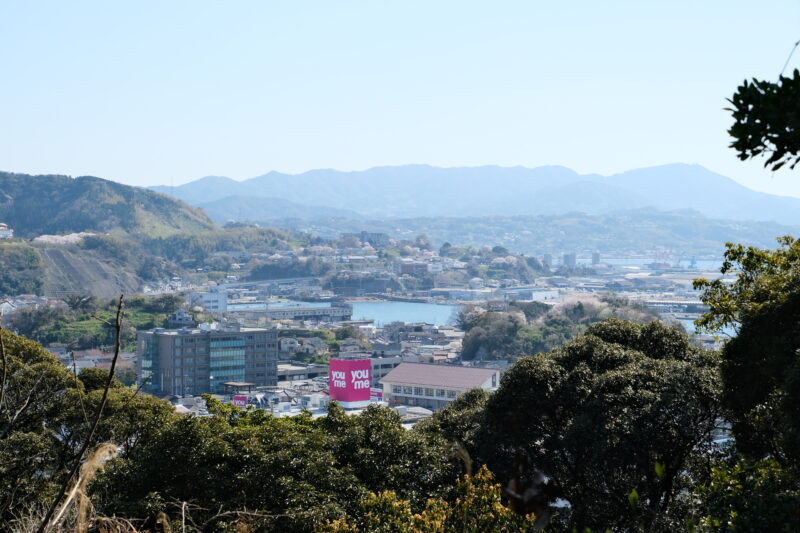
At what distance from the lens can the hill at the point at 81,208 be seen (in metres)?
78.4

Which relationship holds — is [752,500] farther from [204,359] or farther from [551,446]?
[204,359]

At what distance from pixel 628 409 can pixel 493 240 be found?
118m

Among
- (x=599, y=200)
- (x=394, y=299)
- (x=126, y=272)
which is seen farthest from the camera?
(x=599, y=200)

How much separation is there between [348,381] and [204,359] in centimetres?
936

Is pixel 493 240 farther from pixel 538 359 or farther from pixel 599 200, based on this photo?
pixel 538 359

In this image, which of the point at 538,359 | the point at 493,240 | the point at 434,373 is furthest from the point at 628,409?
the point at 493,240

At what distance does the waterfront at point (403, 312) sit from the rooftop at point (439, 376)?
29205mm

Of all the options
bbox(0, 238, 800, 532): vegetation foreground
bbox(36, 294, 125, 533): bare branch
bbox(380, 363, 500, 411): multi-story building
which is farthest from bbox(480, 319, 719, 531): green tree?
bbox(380, 363, 500, 411): multi-story building

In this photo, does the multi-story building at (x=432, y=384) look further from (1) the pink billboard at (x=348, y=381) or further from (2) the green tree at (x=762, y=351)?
(2) the green tree at (x=762, y=351)

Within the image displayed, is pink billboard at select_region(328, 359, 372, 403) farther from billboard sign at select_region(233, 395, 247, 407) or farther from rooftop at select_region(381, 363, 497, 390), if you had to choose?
rooftop at select_region(381, 363, 497, 390)

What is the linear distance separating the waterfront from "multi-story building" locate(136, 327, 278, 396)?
81.1 ft

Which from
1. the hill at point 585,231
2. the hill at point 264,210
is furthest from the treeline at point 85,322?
the hill at point 264,210

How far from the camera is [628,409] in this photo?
19.6 ft

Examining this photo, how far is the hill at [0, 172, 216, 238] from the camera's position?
78375 millimetres
